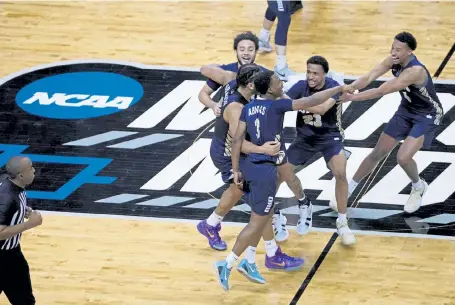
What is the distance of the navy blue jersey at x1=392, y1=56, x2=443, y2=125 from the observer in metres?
10.2

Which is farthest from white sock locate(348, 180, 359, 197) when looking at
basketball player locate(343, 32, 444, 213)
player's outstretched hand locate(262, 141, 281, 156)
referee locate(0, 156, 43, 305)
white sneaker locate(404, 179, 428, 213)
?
referee locate(0, 156, 43, 305)

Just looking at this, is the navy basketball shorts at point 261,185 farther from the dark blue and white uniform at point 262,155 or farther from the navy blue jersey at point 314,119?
the navy blue jersey at point 314,119

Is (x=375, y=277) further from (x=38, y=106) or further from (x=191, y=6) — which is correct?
(x=191, y=6)

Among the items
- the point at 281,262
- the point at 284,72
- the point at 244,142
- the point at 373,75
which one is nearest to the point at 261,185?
the point at 244,142

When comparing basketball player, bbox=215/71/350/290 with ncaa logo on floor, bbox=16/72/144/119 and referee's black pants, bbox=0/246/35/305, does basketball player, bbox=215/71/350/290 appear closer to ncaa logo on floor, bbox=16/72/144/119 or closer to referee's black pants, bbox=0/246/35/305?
referee's black pants, bbox=0/246/35/305

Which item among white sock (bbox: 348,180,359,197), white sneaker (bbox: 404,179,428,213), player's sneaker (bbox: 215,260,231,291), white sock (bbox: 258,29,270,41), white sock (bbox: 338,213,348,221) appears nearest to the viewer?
player's sneaker (bbox: 215,260,231,291)

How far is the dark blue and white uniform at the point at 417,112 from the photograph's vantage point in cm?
1023

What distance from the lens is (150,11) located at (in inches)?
611

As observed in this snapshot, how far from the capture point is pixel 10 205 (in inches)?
308

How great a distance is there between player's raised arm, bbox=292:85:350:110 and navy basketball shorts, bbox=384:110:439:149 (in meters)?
1.44

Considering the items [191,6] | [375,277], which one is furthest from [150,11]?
[375,277]

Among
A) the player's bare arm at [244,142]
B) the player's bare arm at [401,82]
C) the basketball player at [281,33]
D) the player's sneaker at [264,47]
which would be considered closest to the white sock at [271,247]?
the player's bare arm at [244,142]

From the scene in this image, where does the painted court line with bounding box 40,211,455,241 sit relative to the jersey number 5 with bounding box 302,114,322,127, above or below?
below

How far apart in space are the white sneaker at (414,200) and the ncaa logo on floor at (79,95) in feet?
12.6
